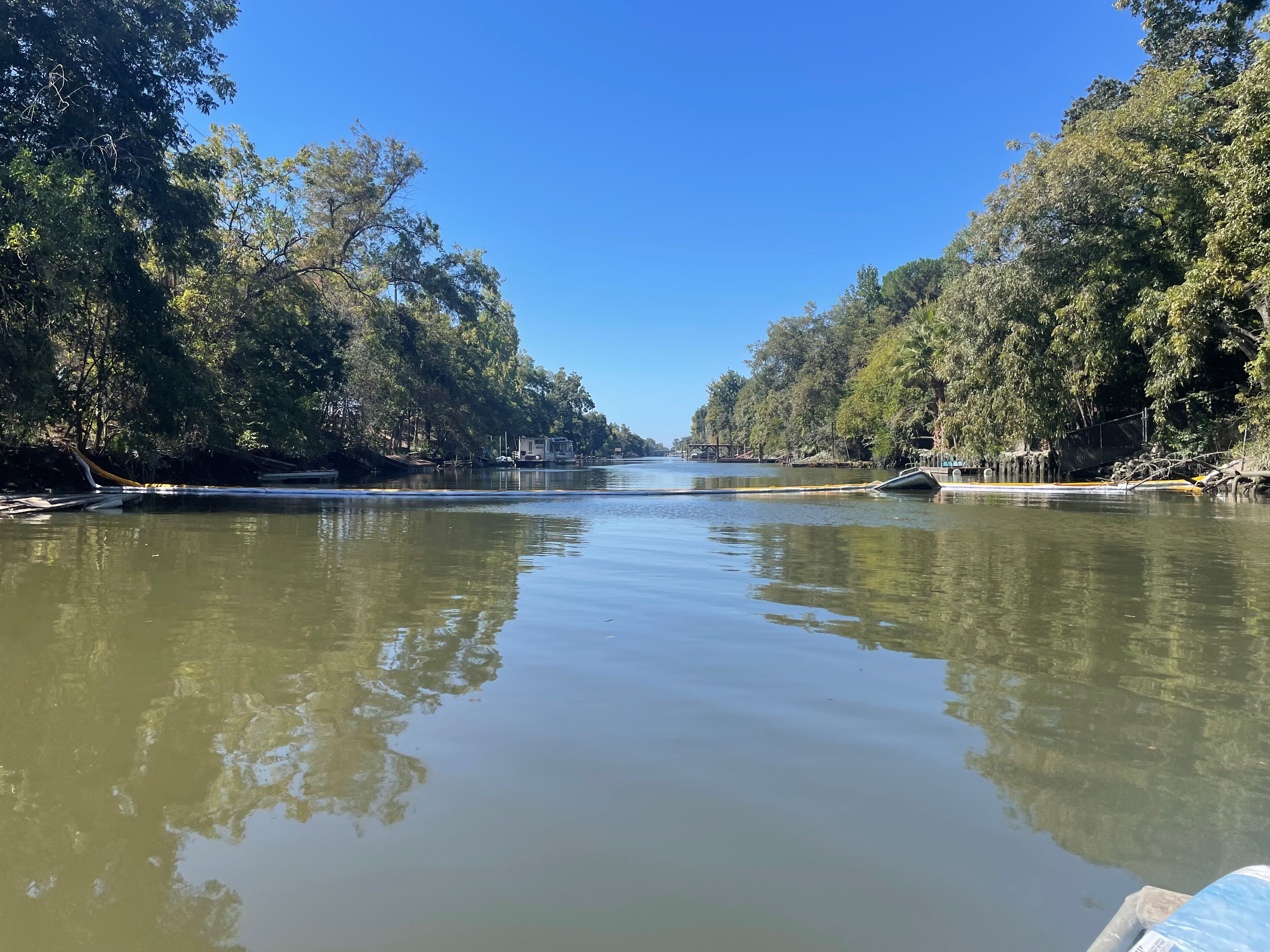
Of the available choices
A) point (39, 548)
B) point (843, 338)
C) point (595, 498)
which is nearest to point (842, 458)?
point (843, 338)

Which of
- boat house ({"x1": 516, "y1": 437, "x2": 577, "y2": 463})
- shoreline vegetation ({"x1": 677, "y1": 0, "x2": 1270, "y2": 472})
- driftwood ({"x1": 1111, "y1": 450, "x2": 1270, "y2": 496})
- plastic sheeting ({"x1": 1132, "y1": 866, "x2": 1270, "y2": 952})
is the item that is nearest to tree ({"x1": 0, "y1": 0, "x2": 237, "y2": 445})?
plastic sheeting ({"x1": 1132, "y1": 866, "x2": 1270, "y2": 952})

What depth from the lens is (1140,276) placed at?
23.9 m

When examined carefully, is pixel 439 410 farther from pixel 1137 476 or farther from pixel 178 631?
pixel 178 631

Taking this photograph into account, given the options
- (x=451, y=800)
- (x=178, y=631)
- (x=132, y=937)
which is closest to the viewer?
(x=132, y=937)

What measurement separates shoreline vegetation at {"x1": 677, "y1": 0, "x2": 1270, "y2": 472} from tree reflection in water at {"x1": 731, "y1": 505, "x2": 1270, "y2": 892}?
39.6ft

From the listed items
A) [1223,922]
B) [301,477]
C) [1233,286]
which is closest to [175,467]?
[301,477]

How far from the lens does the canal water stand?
84.4 inches

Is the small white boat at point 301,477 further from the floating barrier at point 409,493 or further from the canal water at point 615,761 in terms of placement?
the canal water at point 615,761

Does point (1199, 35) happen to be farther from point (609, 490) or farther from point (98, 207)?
point (98, 207)

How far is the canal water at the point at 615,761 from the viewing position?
2145 millimetres

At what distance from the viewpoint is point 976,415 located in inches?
1110

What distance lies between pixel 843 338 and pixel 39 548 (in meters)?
67.5

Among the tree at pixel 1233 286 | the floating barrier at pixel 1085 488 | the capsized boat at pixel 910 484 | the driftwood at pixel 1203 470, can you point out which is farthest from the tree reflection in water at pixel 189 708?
the driftwood at pixel 1203 470

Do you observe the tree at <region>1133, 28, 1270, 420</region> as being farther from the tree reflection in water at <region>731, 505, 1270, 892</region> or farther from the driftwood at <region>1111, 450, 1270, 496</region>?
the tree reflection in water at <region>731, 505, 1270, 892</region>
